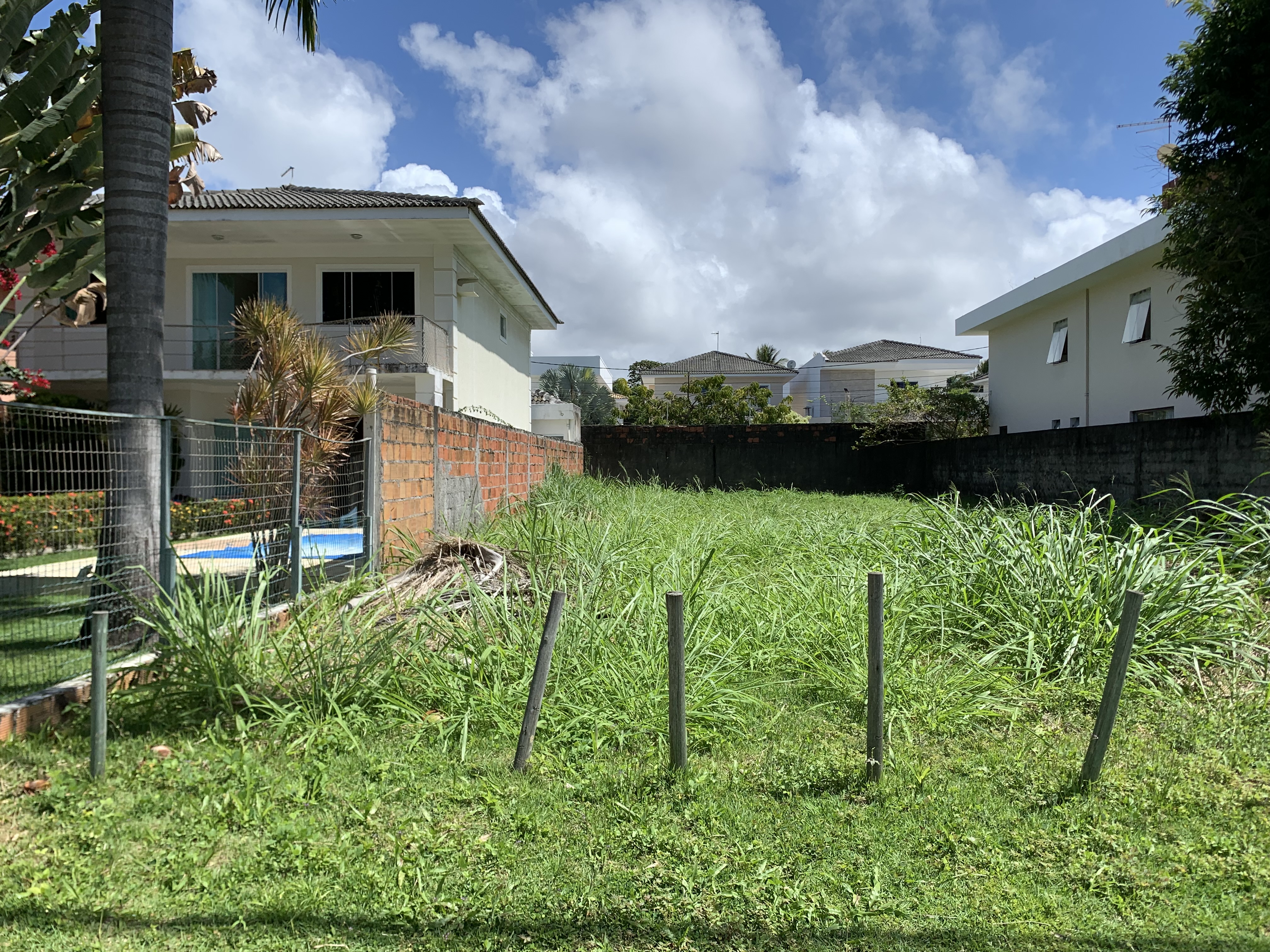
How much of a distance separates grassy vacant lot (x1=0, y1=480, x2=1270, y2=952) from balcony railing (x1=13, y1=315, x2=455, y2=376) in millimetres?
10553

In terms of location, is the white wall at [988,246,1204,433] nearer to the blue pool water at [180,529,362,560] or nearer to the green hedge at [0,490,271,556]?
the blue pool water at [180,529,362,560]

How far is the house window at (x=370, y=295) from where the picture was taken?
51.7 ft

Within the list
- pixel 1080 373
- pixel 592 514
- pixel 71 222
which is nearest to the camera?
pixel 71 222

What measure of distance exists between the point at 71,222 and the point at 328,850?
7.57 metres

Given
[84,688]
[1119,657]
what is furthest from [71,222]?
[1119,657]

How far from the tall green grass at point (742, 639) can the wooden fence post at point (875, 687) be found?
0.51 meters

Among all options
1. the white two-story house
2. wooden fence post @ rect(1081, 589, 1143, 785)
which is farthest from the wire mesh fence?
the white two-story house

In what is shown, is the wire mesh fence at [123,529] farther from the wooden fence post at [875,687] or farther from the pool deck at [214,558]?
the wooden fence post at [875,687]

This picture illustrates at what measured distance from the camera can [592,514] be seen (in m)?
9.52

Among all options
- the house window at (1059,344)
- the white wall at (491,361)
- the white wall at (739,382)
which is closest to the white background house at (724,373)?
the white wall at (739,382)

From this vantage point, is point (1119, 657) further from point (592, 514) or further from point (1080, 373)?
point (1080, 373)

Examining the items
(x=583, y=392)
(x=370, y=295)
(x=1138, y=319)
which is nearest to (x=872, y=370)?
(x=583, y=392)

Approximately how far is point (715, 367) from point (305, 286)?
33.7m

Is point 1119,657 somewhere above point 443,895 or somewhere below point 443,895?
above
